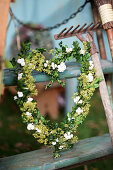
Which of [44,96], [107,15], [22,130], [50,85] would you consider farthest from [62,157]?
[44,96]

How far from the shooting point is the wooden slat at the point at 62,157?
1458mm

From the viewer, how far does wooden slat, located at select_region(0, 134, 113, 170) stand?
4.78ft

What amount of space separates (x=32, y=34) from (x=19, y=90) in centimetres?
350

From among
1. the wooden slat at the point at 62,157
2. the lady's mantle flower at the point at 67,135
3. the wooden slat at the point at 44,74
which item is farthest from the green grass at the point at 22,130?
the wooden slat at the point at 44,74

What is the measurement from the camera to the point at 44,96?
3549 millimetres

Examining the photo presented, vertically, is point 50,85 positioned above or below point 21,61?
below

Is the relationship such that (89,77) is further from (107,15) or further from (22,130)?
(22,130)

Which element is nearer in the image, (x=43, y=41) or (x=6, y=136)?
(x=6, y=136)

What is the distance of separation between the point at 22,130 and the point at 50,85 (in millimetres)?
1822

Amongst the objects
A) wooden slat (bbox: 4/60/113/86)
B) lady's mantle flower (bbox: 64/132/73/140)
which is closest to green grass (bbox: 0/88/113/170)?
lady's mantle flower (bbox: 64/132/73/140)

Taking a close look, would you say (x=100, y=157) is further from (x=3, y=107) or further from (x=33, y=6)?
(x=33, y=6)

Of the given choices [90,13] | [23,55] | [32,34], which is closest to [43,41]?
[32,34]

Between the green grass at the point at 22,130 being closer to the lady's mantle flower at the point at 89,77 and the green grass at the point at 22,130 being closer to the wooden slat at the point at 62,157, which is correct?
the wooden slat at the point at 62,157

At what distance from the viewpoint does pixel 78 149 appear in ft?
5.40
